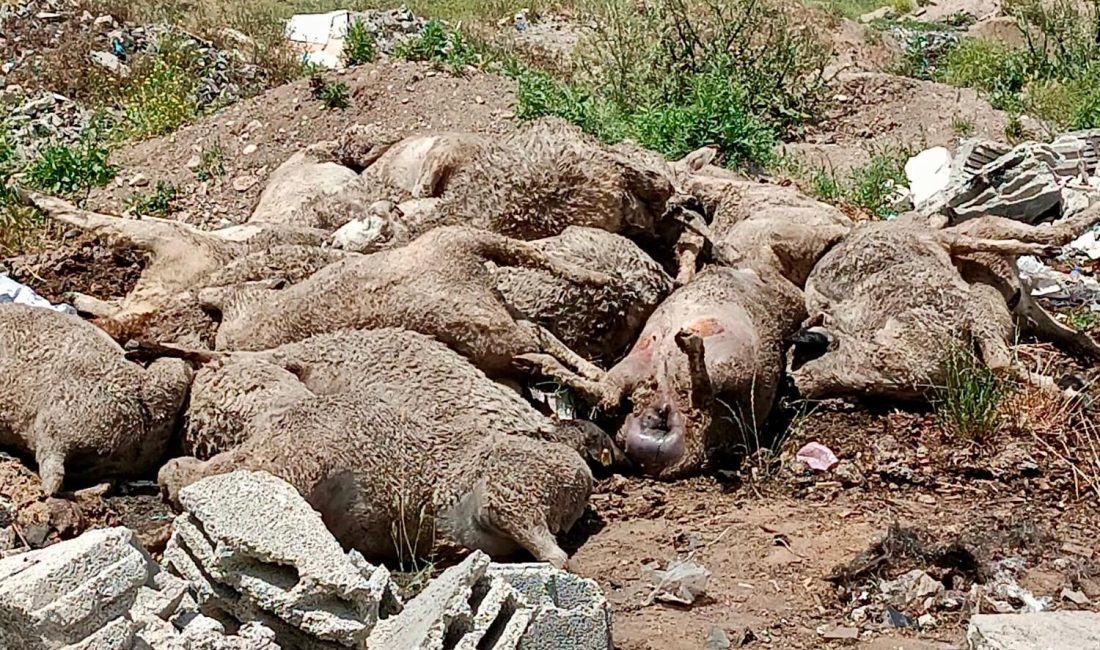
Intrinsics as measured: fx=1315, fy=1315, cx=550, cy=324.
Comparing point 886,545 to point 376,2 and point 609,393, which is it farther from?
point 376,2

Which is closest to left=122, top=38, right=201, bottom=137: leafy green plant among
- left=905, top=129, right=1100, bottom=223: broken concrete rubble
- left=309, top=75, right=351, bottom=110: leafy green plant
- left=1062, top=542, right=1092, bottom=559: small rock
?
left=309, top=75, right=351, bottom=110: leafy green plant

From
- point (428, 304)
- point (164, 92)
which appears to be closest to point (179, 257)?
point (428, 304)

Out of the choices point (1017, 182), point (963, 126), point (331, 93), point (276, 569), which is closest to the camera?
point (276, 569)

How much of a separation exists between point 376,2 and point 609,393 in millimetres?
11768

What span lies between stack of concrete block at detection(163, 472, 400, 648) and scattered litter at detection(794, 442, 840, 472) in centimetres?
218

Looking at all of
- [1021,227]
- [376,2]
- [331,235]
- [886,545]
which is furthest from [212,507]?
[376,2]

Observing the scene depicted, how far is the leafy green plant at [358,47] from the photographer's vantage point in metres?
10.5

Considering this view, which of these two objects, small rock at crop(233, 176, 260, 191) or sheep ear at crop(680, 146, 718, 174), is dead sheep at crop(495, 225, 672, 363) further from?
small rock at crop(233, 176, 260, 191)

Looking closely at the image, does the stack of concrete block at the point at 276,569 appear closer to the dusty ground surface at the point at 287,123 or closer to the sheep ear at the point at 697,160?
the sheep ear at the point at 697,160

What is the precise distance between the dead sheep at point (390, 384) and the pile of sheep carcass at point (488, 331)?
1cm

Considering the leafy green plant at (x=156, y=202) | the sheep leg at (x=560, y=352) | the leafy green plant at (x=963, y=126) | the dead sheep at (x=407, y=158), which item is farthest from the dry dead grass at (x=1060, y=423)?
the leafy green plant at (x=156, y=202)

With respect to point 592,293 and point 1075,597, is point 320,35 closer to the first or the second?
point 592,293

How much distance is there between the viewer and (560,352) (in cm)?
543

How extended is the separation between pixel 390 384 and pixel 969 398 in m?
2.39
